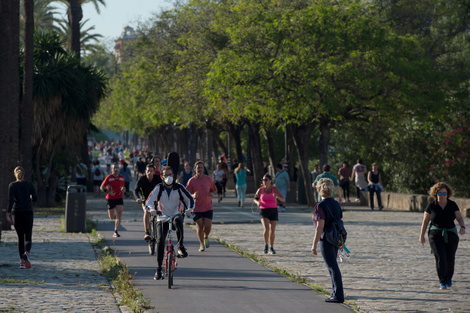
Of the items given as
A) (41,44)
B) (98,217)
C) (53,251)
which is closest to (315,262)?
(53,251)

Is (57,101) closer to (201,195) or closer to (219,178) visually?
(219,178)

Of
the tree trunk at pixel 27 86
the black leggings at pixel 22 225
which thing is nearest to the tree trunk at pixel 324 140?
the tree trunk at pixel 27 86

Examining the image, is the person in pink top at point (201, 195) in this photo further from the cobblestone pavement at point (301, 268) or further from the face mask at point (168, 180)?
the face mask at point (168, 180)

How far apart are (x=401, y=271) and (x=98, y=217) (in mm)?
15081

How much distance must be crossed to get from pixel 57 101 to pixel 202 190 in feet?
49.5

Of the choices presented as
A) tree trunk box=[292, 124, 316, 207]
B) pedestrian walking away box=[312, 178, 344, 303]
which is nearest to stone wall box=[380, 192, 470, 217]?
tree trunk box=[292, 124, 316, 207]

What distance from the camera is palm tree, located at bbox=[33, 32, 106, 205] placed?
28.3m

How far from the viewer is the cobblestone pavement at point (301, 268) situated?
366 inches

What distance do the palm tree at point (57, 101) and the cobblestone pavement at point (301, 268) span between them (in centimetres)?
659

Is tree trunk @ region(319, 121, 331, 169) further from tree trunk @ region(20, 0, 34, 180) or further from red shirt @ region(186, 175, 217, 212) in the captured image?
red shirt @ region(186, 175, 217, 212)

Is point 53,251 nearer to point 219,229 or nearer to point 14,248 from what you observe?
point 14,248

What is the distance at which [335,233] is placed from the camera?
9516mm

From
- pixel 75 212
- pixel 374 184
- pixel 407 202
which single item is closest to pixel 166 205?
pixel 75 212

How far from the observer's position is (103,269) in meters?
12.3
